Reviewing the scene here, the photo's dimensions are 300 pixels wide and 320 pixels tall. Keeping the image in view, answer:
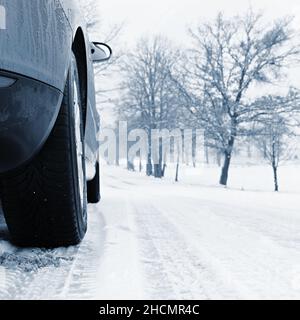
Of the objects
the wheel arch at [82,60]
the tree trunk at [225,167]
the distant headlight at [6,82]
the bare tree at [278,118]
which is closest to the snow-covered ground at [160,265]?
the distant headlight at [6,82]

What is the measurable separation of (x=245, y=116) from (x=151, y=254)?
18.2 metres

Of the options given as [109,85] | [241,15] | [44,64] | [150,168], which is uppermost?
[241,15]

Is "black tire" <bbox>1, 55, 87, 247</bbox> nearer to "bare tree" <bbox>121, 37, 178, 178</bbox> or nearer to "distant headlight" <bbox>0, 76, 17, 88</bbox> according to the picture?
"distant headlight" <bbox>0, 76, 17, 88</bbox>

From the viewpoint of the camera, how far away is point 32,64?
1516mm

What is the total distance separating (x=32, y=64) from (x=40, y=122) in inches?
8.6

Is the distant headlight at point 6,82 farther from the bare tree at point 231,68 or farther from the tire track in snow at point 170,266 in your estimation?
the bare tree at point 231,68

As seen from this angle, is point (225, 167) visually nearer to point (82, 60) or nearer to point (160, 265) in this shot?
point (82, 60)

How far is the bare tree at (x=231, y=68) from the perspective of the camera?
772 inches

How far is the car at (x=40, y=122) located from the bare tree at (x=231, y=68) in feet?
57.8

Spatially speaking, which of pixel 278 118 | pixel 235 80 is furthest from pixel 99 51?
pixel 235 80

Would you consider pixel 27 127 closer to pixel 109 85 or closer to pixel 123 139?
pixel 109 85

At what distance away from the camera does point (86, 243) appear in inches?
102
